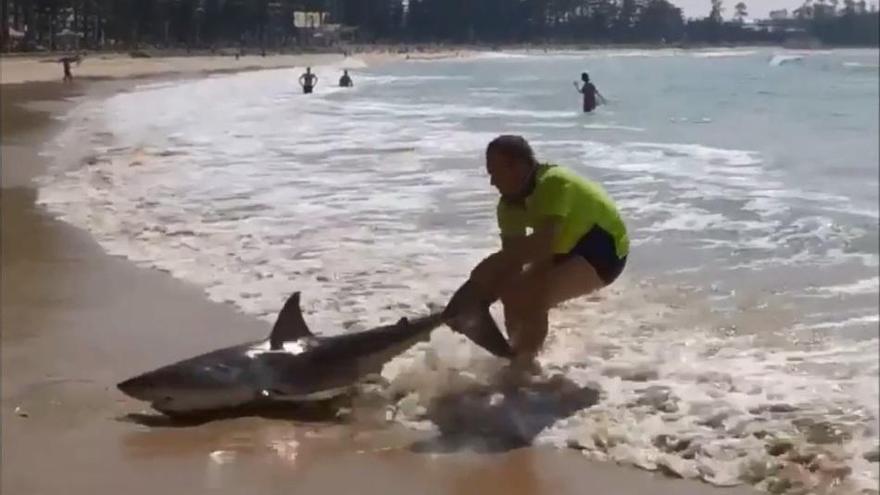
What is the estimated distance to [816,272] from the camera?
191 inches

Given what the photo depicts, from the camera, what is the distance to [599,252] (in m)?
3.54

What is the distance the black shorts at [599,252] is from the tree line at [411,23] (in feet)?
2.01

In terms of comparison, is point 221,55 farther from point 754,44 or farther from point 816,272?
point 754,44

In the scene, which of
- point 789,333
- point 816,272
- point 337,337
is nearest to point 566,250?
point 337,337

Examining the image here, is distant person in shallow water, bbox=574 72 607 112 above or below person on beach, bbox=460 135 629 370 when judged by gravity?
below

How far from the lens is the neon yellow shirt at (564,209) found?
11.0 feet

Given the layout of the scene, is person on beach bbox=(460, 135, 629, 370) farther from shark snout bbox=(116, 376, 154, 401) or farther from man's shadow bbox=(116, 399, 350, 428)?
shark snout bbox=(116, 376, 154, 401)

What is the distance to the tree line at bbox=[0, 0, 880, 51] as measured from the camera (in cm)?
242

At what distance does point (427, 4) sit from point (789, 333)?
2703 mm

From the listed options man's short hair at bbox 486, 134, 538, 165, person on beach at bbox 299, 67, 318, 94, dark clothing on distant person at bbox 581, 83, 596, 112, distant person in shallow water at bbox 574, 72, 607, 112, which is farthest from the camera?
person on beach at bbox 299, 67, 318, 94

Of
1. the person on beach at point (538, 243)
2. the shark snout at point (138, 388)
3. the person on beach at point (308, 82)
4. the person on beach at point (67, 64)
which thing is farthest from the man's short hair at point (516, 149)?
the person on beach at point (308, 82)

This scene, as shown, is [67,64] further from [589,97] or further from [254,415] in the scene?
[254,415]

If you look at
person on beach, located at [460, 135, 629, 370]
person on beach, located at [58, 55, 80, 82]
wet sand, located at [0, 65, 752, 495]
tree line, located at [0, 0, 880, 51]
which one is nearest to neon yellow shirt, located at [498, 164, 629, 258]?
person on beach, located at [460, 135, 629, 370]

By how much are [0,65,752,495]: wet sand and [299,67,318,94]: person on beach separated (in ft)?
60.5
